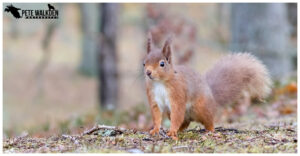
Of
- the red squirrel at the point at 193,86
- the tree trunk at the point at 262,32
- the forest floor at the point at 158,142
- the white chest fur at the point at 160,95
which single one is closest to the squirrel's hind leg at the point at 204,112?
the red squirrel at the point at 193,86

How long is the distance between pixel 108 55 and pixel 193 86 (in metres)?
6.82

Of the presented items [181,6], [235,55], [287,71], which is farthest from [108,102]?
[181,6]

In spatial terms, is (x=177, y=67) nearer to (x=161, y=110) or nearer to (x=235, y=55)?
(x=161, y=110)

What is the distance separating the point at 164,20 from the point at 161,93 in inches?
206

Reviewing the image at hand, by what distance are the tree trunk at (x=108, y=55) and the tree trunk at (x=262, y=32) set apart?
3.10m

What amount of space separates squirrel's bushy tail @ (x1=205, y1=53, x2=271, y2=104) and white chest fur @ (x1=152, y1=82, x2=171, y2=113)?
67cm

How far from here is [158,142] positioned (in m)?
3.18

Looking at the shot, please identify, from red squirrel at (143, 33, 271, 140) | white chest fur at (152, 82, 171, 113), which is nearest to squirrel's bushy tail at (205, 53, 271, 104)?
red squirrel at (143, 33, 271, 140)

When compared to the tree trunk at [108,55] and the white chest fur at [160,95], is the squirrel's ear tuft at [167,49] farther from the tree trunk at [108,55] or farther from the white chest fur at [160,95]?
the tree trunk at [108,55]

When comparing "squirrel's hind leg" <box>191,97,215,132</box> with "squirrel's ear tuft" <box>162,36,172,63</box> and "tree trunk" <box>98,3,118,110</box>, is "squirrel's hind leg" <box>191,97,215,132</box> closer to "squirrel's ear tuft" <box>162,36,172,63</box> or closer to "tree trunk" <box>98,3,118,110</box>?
"squirrel's ear tuft" <box>162,36,172,63</box>

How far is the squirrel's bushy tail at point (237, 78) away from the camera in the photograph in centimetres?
406

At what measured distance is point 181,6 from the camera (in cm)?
2062

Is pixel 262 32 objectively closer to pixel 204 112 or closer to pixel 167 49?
pixel 204 112

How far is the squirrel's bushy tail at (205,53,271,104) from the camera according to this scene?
4.06 m
